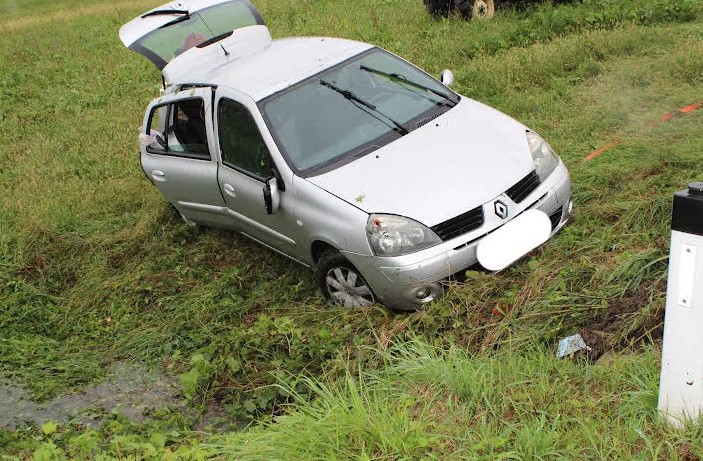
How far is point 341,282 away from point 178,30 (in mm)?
3158

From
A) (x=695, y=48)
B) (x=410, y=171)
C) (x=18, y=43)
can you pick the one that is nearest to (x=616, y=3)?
(x=695, y=48)

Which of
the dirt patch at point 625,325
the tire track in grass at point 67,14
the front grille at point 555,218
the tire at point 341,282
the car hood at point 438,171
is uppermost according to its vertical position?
the car hood at point 438,171

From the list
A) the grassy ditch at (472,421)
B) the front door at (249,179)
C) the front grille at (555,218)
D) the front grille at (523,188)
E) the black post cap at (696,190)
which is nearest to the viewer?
the black post cap at (696,190)

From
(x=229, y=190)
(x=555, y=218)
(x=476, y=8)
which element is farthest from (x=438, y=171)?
(x=476, y=8)

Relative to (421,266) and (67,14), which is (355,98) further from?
(67,14)

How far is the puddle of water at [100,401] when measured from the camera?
5285 mm

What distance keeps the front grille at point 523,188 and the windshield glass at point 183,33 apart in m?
3.38

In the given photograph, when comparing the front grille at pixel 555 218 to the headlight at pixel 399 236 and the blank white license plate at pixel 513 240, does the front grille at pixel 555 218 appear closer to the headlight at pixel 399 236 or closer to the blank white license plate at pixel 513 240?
the blank white license plate at pixel 513 240

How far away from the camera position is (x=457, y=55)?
36.5 ft

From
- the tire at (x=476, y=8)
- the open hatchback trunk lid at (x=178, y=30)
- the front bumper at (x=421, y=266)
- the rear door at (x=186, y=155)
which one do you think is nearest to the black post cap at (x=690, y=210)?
the front bumper at (x=421, y=266)

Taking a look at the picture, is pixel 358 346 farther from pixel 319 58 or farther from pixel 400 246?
pixel 319 58

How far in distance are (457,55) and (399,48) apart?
1.43 m

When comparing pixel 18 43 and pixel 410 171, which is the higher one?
pixel 410 171

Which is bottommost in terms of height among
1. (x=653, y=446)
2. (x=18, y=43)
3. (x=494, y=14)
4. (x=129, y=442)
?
(x=18, y=43)
